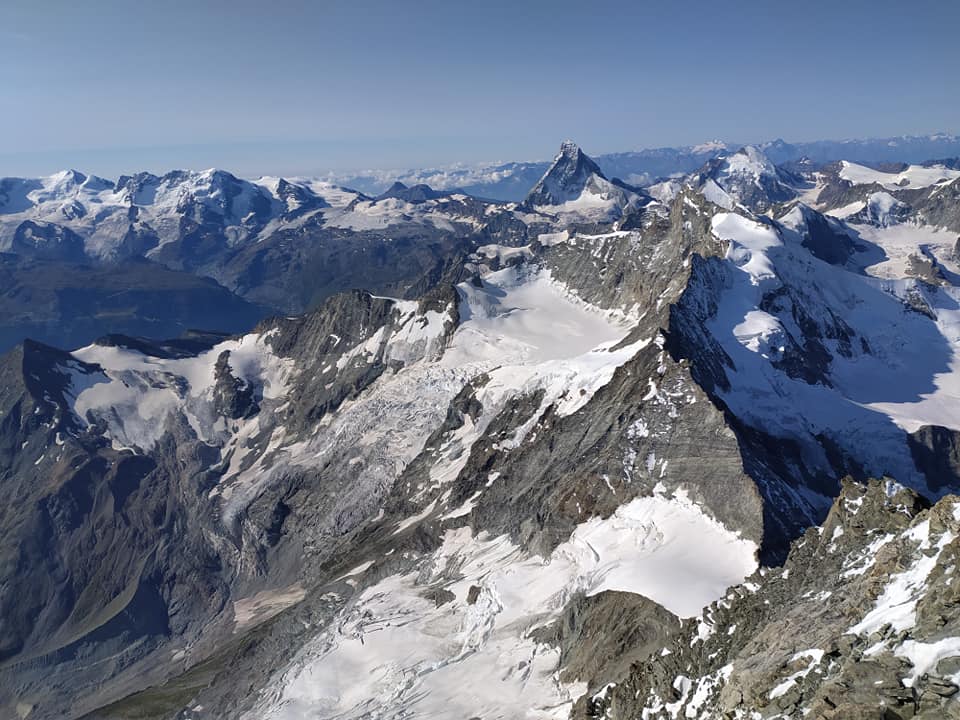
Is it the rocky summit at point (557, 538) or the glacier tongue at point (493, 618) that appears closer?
the rocky summit at point (557, 538)

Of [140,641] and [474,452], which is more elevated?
[474,452]

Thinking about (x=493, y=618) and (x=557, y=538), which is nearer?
(x=493, y=618)

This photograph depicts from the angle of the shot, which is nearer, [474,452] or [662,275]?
[474,452]

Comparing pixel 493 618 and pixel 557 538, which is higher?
pixel 557 538

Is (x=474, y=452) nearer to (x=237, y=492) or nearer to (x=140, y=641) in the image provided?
(x=237, y=492)

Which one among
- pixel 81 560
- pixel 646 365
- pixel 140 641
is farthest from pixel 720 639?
pixel 81 560

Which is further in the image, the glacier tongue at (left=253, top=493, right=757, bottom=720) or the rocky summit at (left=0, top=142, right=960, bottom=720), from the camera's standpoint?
the glacier tongue at (left=253, top=493, right=757, bottom=720)

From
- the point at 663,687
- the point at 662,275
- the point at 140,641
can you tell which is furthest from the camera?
the point at 662,275

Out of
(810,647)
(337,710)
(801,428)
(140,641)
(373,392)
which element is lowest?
(140,641)

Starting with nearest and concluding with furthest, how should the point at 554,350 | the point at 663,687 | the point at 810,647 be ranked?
1. the point at 810,647
2. the point at 663,687
3. the point at 554,350
